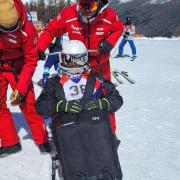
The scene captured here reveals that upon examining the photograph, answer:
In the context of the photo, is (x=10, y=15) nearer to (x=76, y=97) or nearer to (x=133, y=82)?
(x=76, y=97)

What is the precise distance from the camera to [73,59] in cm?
374

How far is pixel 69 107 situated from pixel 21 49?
116cm

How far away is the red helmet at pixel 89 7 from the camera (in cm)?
445

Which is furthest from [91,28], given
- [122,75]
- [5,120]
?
[122,75]

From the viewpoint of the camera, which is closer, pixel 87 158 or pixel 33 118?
pixel 87 158

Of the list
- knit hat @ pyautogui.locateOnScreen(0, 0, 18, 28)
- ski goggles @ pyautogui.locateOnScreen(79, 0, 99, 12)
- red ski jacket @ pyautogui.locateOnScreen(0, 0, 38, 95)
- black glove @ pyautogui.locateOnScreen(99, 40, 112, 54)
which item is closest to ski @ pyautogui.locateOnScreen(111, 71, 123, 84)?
black glove @ pyautogui.locateOnScreen(99, 40, 112, 54)

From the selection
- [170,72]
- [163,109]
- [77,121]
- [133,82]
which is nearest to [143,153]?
[77,121]

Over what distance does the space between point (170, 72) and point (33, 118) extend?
6714 millimetres

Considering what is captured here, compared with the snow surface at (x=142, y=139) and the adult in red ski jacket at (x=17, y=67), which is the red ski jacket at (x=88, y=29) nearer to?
the adult in red ski jacket at (x=17, y=67)

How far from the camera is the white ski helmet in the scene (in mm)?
3734

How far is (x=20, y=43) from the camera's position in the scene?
13.7 ft

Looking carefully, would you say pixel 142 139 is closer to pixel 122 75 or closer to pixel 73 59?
pixel 73 59

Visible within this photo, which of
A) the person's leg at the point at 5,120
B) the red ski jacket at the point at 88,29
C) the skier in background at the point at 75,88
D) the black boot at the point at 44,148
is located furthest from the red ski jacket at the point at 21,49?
the black boot at the point at 44,148

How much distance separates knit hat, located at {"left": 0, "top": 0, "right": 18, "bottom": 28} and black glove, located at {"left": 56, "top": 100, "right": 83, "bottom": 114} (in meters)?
0.94
